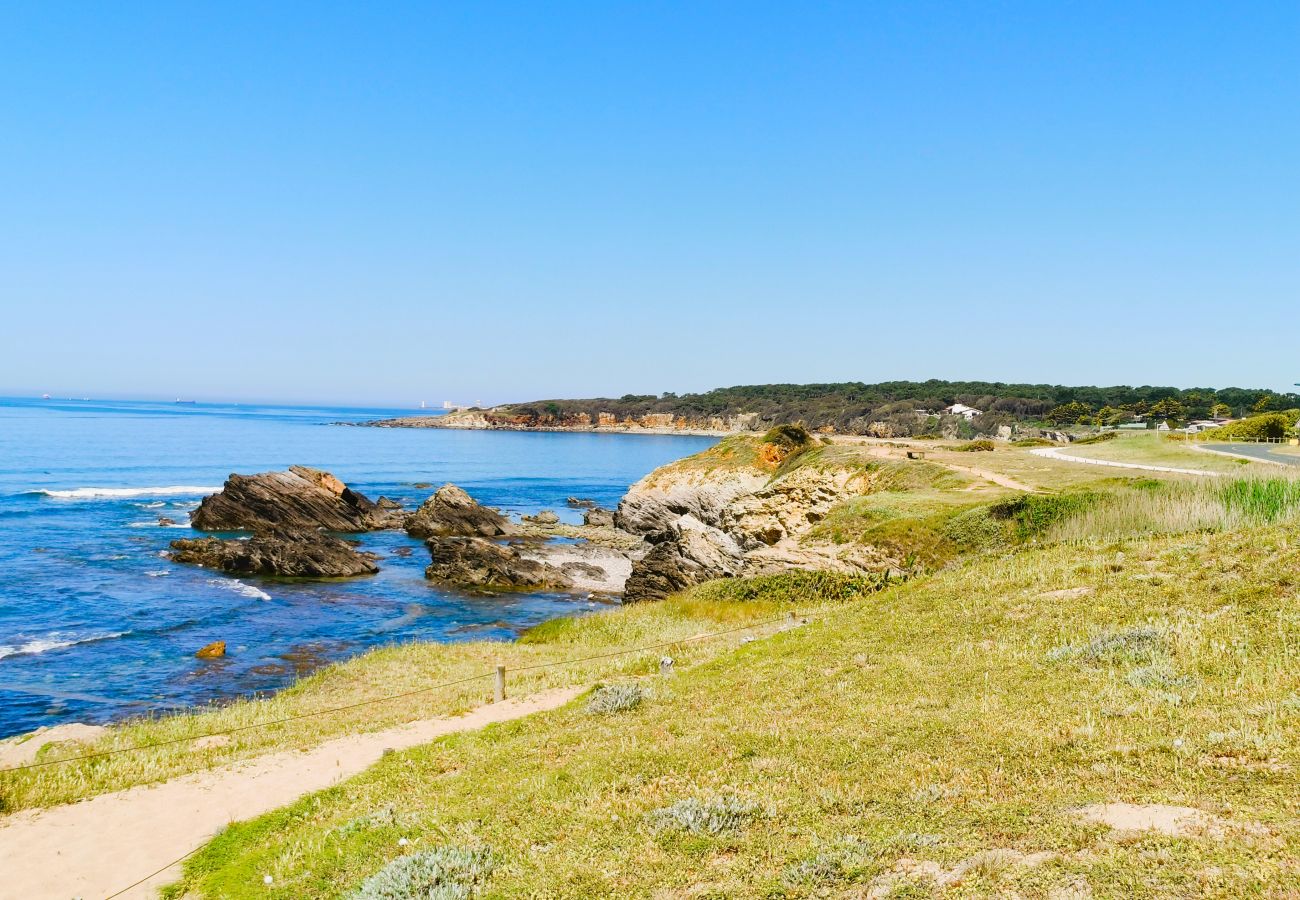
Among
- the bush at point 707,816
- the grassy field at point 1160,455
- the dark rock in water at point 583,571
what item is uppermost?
the grassy field at point 1160,455

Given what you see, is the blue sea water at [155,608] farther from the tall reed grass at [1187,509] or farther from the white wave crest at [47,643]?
the tall reed grass at [1187,509]

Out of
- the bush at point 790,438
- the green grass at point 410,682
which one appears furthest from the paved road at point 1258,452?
the bush at point 790,438

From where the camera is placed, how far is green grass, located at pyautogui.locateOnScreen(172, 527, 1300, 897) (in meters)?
6.78

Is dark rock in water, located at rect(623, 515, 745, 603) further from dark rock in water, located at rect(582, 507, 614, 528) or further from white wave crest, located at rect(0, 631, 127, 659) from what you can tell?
dark rock in water, located at rect(582, 507, 614, 528)

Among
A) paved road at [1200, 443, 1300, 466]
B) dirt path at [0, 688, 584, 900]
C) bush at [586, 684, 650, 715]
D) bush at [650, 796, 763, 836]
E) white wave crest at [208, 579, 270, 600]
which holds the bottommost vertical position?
white wave crest at [208, 579, 270, 600]

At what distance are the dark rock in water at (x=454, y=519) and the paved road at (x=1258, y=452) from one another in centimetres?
4492

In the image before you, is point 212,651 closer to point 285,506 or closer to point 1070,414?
point 285,506

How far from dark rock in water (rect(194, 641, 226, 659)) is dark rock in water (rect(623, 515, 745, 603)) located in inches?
650

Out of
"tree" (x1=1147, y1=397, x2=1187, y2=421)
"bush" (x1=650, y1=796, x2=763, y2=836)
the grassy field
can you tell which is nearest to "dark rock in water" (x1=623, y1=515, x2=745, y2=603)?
the grassy field

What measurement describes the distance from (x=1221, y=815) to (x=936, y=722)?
4059 mm

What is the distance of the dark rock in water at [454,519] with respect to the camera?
5878 cm

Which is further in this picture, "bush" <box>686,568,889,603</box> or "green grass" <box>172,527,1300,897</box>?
"bush" <box>686,568,889,603</box>

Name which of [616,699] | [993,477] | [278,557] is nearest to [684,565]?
[993,477]

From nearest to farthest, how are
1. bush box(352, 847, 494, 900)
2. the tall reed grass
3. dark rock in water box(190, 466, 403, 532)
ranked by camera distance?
bush box(352, 847, 494, 900)
the tall reed grass
dark rock in water box(190, 466, 403, 532)
